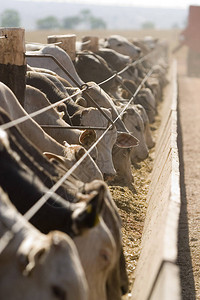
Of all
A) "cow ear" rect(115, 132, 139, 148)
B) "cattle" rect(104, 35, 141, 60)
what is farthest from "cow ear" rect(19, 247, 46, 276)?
"cattle" rect(104, 35, 141, 60)

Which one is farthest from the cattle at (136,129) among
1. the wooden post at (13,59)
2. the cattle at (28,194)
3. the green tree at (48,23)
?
the green tree at (48,23)

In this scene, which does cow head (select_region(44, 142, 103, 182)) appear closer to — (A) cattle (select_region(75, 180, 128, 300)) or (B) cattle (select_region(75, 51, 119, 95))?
(A) cattle (select_region(75, 180, 128, 300))

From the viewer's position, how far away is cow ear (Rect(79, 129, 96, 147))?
614cm

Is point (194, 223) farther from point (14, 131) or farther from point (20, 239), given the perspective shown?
point (20, 239)

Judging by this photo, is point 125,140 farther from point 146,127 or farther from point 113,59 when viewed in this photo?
point 113,59

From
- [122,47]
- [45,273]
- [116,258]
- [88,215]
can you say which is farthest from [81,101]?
[122,47]

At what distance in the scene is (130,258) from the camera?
590cm

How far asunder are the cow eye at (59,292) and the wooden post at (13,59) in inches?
151

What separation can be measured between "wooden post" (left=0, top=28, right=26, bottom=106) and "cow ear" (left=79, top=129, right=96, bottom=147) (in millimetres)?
953

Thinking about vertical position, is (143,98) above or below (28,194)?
below

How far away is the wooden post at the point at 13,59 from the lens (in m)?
6.51

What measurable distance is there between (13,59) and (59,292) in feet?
12.9

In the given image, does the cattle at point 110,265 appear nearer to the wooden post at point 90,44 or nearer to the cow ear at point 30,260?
the cow ear at point 30,260

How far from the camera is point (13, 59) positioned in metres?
6.57
